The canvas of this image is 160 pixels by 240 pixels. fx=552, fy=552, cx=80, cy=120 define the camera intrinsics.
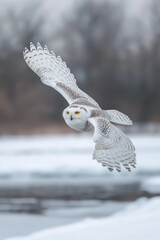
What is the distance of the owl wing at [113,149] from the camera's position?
10.9 ft

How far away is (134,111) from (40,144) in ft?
27.1

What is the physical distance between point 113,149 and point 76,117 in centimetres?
33

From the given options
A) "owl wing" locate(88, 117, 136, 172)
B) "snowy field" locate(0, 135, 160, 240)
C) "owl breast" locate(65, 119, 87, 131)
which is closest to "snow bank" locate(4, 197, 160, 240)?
"snowy field" locate(0, 135, 160, 240)

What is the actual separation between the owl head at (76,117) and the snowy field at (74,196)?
4.01ft

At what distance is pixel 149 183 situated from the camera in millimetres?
9328

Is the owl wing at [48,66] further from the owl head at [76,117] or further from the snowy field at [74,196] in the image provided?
the snowy field at [74,196]

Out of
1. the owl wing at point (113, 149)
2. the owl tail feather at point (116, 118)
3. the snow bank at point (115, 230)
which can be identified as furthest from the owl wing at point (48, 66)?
the snow bank at point (115, 230)

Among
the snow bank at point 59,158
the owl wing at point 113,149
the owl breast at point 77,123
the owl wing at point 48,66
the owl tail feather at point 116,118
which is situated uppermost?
the snow bank at point 59,158

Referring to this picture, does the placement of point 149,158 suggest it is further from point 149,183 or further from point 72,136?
point 72,136

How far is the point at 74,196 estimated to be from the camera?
8438mm

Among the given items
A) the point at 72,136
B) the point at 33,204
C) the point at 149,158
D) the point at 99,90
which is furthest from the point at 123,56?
the point at 33,204

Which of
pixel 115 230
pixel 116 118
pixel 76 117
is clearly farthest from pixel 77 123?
pixel 115 230

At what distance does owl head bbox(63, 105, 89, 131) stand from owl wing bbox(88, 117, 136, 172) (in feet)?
0.19

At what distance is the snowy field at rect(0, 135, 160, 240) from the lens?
4.81 metres
